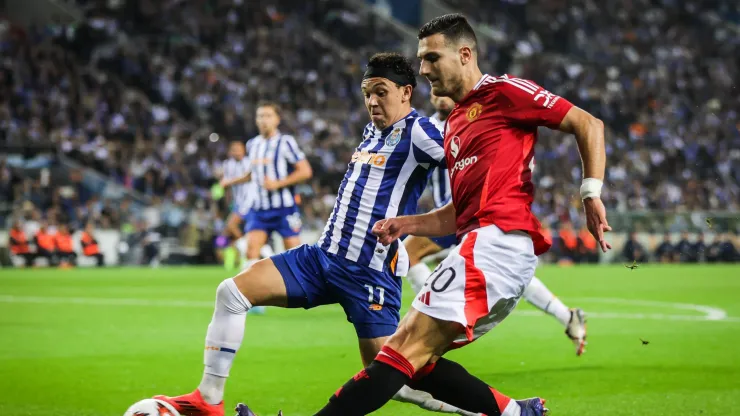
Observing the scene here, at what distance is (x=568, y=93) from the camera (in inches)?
1475

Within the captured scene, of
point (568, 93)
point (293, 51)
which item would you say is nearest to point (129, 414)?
point (293, 51)

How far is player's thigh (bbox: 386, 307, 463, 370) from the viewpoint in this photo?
4381 millimetres

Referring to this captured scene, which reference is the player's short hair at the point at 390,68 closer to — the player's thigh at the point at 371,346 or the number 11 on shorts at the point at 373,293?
the number 11 on shorts at the point at 373,293

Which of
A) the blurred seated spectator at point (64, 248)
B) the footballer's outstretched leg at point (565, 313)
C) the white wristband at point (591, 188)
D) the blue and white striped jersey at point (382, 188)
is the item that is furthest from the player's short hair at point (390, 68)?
the blurred seated spectator at point (64, 248)

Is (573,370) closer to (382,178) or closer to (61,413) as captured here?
(382,178)

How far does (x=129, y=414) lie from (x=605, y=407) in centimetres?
323

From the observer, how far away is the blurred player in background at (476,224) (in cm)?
438

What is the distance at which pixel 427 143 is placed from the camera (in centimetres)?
560

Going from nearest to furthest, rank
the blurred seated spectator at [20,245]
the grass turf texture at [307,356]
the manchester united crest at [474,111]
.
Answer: the manchester united crest at [474,111], the grass turf texture at [307,356], the blurred seated spectator at [20,245]

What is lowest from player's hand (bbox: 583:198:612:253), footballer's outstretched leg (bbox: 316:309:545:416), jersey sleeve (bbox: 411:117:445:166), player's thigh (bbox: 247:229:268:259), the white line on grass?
the white line on grass

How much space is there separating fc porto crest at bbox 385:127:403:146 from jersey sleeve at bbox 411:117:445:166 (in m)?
0.08

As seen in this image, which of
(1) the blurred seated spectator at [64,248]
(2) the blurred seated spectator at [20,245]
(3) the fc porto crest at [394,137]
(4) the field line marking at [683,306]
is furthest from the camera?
(1) the blurred seated spectator at [64,248]

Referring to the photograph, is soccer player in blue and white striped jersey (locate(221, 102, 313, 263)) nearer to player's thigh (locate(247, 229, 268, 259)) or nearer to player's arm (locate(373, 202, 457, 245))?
player's thigh (locate(247, 229, 268, 259))

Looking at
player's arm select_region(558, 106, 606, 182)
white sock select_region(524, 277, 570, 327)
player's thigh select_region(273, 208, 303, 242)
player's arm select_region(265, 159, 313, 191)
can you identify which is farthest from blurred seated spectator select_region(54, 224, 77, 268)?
player's arm select_region(558, 106, 606, 182)
